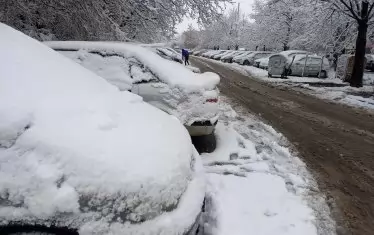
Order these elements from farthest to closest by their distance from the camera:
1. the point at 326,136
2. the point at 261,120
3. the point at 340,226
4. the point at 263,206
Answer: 1. the point at 261,120
2. the point at 326,136
3. the point at 263,206
4. the point at 340,226

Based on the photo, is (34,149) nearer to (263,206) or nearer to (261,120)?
(263,206)

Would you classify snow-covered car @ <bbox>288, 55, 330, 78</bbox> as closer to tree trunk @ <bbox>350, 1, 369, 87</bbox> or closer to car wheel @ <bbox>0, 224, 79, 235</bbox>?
tree trunk @ <bbox>350, 1, 369, 87</bbox>

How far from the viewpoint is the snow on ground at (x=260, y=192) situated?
3781 mm

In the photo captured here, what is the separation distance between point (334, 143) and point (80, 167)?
600 centimetres

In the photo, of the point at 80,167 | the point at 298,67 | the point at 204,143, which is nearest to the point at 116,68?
the point at 204,143

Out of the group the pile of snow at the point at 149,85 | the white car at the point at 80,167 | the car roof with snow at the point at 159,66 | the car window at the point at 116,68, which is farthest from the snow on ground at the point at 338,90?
the white car at the point at 80,167

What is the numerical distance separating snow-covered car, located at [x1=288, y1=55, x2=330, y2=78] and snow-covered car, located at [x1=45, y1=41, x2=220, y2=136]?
15940mm

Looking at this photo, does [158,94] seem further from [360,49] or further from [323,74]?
[323,74]

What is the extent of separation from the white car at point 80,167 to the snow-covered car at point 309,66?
19674 millimetres

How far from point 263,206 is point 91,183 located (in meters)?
2.63

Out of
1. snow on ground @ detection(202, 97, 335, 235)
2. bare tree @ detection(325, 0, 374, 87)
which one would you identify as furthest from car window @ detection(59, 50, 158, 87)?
bare tree @ detection(325, 0, 374, 87)

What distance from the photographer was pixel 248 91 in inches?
558

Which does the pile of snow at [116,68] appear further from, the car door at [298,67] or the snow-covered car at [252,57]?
the snow-covered car at [252,57]

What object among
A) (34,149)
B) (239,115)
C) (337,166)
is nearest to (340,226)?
(337,166)
